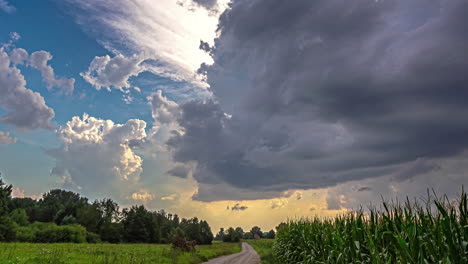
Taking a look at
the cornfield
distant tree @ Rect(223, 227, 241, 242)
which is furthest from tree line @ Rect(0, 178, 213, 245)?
the cornfield

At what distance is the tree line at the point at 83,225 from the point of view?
6366cm

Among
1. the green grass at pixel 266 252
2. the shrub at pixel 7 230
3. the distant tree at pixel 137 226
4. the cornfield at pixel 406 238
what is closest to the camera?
the cornfield at pixel 406 238

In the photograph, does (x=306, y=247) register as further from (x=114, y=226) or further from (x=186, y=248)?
(x=114, y=226)

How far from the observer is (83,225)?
297 ft

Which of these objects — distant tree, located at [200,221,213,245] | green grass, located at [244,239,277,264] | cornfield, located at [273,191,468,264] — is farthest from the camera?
distant tree, located at [200,221,213,245]

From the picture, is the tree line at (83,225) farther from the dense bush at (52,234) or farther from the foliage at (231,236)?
the foliage at (231,236)

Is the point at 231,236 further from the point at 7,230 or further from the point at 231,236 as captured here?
the point at 7,230

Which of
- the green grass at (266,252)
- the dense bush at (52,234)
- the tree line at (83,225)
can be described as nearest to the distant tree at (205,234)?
the tree line at (83,225)

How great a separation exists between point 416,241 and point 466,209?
3.53 feet

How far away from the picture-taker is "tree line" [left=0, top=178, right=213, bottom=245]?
6366 cm

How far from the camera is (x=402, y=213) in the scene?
7246 millimetres

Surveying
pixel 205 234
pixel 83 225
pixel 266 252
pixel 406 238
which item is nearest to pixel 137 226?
pixel 83 225

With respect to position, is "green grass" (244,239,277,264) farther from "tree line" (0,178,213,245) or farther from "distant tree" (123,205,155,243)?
"distant tree" (123,205,155,243)

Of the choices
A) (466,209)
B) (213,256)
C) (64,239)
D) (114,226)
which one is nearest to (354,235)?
(466,209)
